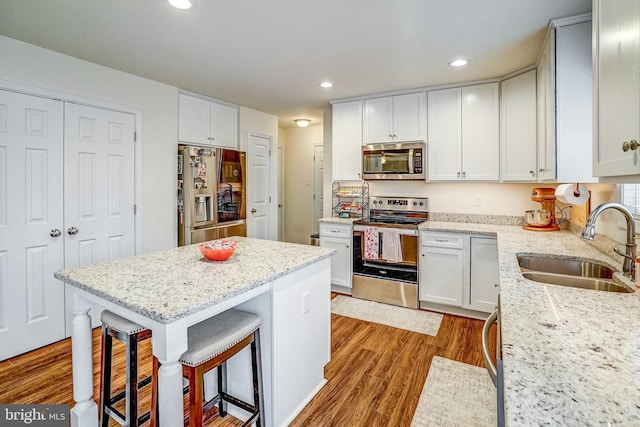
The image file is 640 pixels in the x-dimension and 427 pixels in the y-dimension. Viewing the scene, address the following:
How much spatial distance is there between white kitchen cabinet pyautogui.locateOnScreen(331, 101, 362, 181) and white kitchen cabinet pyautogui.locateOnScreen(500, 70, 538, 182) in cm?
155

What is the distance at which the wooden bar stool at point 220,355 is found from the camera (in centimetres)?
135

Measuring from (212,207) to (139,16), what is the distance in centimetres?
205

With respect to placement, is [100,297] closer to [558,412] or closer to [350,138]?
[558,412]

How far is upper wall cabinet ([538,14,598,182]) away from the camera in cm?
215

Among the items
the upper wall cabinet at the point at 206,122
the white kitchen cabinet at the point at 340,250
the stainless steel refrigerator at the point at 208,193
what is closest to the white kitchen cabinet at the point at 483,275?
the white kitchen cabinet at the point at 340,250

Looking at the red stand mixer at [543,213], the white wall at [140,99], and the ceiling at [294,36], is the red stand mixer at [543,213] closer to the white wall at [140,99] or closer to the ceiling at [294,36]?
the ceiling at [294,36]

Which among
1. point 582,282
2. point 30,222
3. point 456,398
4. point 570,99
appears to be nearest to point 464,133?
point 570,99

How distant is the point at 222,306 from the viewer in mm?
1399

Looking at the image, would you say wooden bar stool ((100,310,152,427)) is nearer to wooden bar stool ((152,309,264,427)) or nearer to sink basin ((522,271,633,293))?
wooden bar stool ((152,309,264,427))

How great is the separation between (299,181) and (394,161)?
108 inches

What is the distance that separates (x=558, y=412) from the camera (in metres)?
0.62

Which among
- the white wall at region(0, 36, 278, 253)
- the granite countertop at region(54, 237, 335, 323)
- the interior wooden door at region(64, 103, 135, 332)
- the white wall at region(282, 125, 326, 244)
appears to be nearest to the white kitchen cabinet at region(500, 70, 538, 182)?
the granite countertop at region(54, 237, 335, 323)

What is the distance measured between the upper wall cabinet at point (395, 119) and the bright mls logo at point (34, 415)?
357cm

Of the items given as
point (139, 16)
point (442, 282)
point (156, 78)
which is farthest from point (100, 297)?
point (442, 282)
